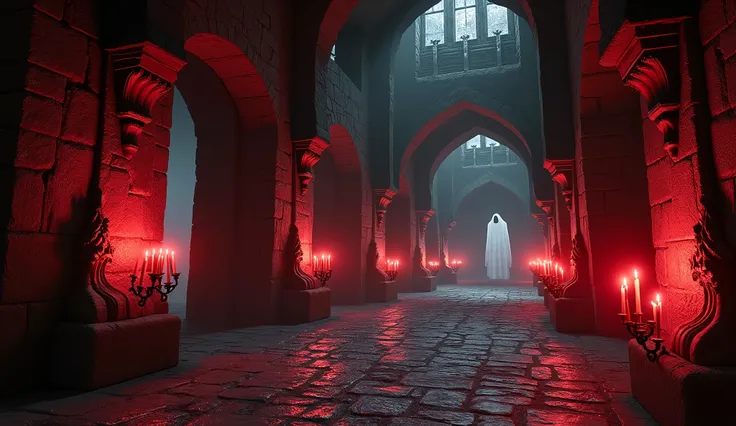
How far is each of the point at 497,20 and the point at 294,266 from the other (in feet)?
33.4

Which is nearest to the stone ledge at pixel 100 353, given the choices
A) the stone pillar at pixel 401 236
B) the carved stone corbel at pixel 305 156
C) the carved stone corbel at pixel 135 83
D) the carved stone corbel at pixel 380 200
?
the carved stone corbel at pixel 135 83

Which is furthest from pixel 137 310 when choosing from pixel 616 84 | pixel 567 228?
pixel 567 228

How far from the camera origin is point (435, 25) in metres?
12.7

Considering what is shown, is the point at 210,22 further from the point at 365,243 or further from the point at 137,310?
the point at 365,243

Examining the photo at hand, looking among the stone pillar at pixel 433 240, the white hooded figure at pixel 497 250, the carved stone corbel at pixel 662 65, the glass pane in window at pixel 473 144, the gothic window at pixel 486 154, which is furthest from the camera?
the white hooded figure at pixel 497 250

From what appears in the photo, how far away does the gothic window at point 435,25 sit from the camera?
1240cm

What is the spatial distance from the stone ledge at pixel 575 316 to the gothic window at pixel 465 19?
9.22 metres

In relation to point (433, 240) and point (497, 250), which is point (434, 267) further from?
point (497, 250)

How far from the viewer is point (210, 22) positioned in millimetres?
4152

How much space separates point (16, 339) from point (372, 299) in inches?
257

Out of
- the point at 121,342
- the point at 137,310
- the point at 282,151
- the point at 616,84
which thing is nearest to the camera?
the point at 121,342

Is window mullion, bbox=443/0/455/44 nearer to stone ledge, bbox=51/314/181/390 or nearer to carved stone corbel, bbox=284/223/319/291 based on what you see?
carved stone corbel, bbox=284/223/319/291

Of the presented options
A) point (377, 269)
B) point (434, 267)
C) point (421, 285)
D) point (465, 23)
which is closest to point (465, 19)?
point (465, 23)

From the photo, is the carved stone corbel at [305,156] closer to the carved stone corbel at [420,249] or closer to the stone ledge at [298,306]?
the stone ledge at [298,306]
